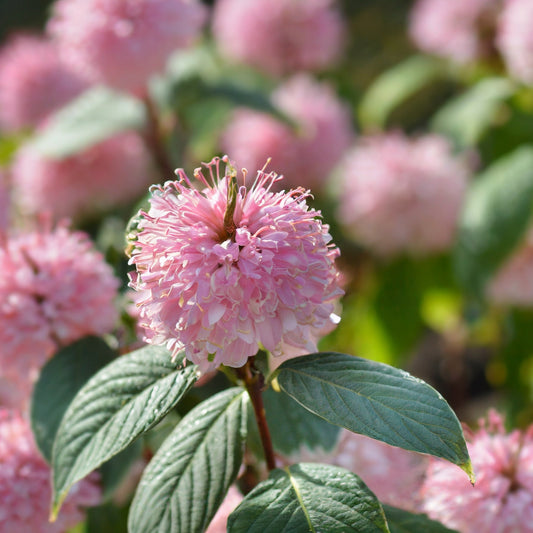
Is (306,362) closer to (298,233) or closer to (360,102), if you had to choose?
(298,233)

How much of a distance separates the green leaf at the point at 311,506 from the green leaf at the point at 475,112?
3.15 ft

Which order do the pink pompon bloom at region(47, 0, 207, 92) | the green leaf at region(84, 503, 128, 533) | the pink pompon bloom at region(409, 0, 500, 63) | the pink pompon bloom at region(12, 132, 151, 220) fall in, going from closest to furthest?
the green leaf at region(84, 503, 128, 533) → the pink pompon bloom at region(47, 0, 207, 92) → the pink pompon bloom at region(12, 132, 151, 220) → the pink pompon bloom at region(409, 0, 500, 63)

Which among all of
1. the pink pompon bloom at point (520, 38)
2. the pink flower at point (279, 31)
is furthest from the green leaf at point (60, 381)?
the pink flower at point (279, 31)

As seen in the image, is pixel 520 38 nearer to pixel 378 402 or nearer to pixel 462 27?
pixel 462 27

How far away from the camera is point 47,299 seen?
1.80 ft

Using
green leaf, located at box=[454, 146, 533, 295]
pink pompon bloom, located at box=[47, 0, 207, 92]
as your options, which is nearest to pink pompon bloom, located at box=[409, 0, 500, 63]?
green leaf, located at box=[454, 146, 533, 295]

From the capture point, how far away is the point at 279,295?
0.36 meters

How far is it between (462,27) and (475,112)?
Result: 0.27m

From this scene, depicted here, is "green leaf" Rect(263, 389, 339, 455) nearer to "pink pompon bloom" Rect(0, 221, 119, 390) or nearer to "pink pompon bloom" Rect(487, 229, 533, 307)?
"pink pompon bloom" Rect(0, 221, 119, 390)

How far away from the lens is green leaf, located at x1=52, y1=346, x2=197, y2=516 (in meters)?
0.38

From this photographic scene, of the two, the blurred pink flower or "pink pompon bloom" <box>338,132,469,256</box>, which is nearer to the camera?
the blurred pink flower

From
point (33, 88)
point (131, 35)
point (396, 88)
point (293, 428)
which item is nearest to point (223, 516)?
point (293, 428)

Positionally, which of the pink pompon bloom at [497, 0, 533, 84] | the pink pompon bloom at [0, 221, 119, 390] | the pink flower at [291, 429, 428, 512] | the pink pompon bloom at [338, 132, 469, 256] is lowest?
the pink flower at [291, 429, 428, 512]

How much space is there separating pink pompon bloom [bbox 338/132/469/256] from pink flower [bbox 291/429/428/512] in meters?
0.63
